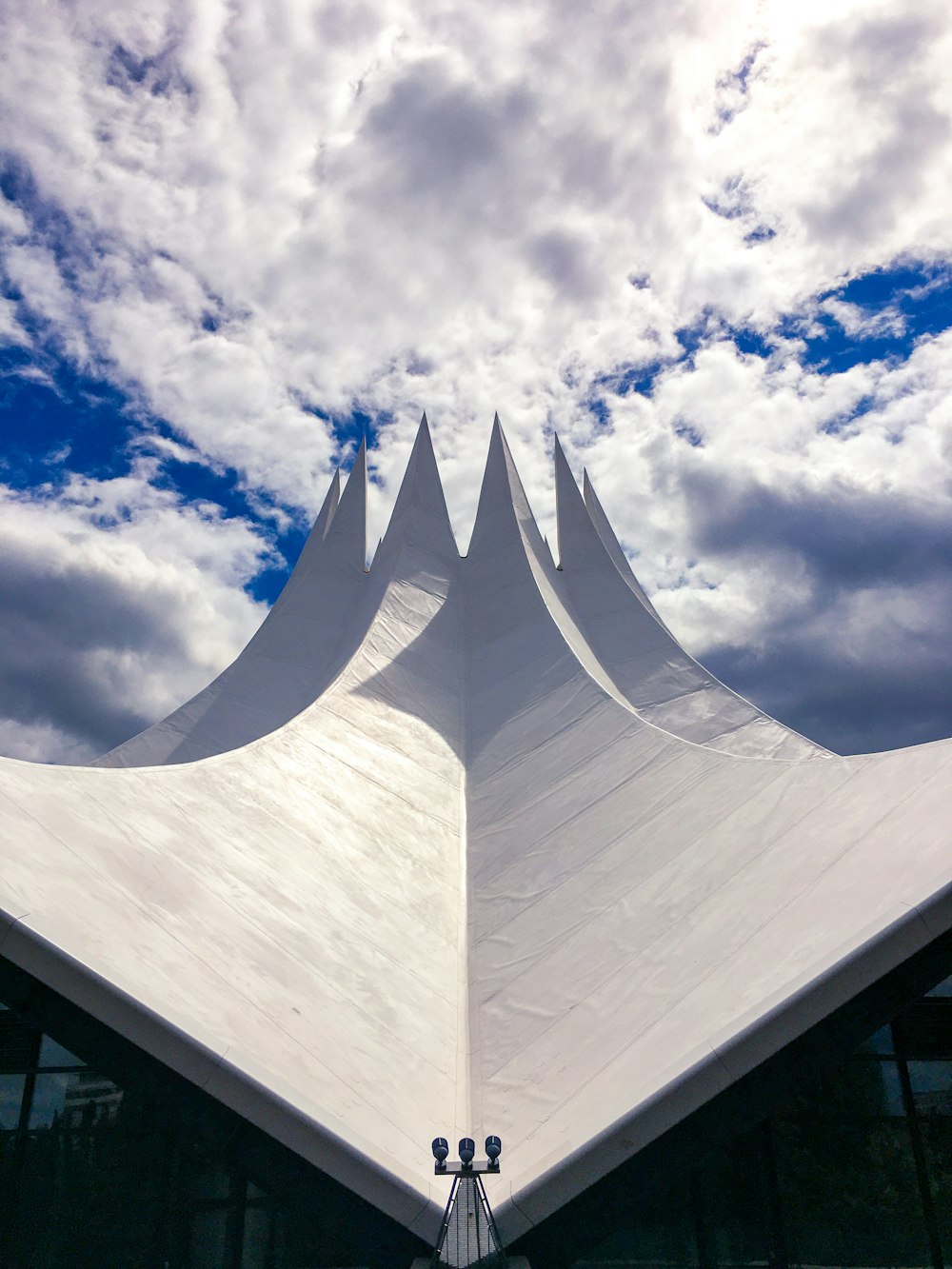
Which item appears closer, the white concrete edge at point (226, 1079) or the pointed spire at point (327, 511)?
the white concrete edge at point (226, 1079)

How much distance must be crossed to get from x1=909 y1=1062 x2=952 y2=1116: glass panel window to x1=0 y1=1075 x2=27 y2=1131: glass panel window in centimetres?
433

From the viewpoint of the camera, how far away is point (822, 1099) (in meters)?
3.98

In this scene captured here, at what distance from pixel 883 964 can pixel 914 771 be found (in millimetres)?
1818

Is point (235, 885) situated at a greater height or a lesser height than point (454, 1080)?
greater

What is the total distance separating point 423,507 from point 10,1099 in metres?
12.7

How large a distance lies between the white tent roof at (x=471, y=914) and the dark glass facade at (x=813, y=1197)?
0.50m

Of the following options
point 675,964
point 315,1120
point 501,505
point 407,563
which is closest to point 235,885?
point 315,1120

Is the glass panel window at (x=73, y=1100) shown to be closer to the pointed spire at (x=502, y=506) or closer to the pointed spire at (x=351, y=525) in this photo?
the pointed spire at (x=502, y=506)

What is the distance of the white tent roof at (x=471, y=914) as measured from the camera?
11.3 feet

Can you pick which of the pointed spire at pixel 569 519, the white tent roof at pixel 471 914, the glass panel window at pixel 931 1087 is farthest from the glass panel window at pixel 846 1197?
the pointed spire at pixel 569 519

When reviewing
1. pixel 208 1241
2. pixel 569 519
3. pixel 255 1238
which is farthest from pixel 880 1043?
pixel 569 519

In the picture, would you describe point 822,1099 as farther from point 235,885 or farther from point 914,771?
point 235,885

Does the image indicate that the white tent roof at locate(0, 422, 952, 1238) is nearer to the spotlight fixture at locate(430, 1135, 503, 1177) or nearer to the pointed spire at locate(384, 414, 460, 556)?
the spotlight fixture at locate(430, 1135, 503, 1177)

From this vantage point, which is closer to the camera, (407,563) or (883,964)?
(883,964)
